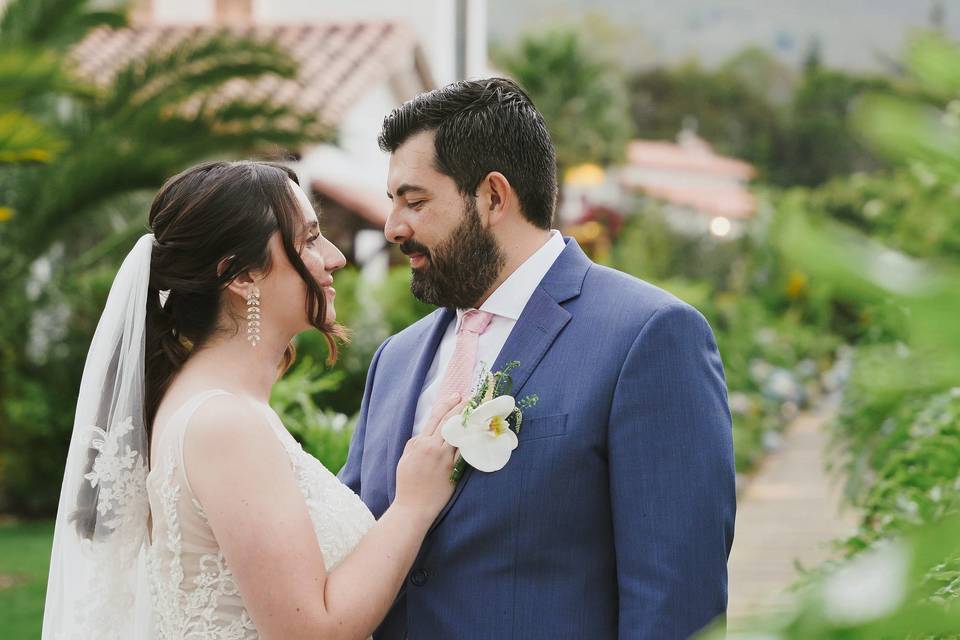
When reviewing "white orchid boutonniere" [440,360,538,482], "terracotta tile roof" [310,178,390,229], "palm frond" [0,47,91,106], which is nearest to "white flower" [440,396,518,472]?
"white orchid boutonniere" [440,360,538,482]

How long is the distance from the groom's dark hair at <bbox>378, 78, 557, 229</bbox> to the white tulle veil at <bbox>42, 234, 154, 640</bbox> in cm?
66

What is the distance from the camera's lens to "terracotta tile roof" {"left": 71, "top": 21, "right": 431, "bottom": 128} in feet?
45.3

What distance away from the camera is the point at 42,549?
328 inches

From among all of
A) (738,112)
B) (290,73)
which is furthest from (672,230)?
(738,112)

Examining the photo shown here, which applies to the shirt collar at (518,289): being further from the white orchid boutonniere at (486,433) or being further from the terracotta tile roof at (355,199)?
the terracotta tile roof at (355,199)

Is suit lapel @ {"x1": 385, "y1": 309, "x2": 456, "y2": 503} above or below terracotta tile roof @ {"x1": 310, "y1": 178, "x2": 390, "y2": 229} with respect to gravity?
above

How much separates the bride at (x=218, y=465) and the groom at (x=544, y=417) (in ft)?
0.48

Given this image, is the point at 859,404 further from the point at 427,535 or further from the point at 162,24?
the point at 162,24

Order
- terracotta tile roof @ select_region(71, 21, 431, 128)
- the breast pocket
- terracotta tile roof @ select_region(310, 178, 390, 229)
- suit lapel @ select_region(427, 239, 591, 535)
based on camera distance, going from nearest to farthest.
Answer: the breast pocket → suit lapel @ select_region(427, 239, 591, 535) → terracotta tile roof @ select_region(71, 21, 431, 128) → terracotta tile roof @ select_region(310, 178, 390, 229)

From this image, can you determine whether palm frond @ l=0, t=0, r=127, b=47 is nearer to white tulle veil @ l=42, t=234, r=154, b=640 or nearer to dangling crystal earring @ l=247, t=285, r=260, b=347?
white tulle veil @ l=42, t=234, r=154, b=640

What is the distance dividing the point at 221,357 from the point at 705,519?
41.7 inches

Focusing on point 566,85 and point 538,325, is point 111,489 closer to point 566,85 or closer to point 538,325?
point 538,325

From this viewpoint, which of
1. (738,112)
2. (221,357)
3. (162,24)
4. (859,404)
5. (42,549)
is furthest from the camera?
(738,112)

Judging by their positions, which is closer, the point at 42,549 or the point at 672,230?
the point at 42,549
